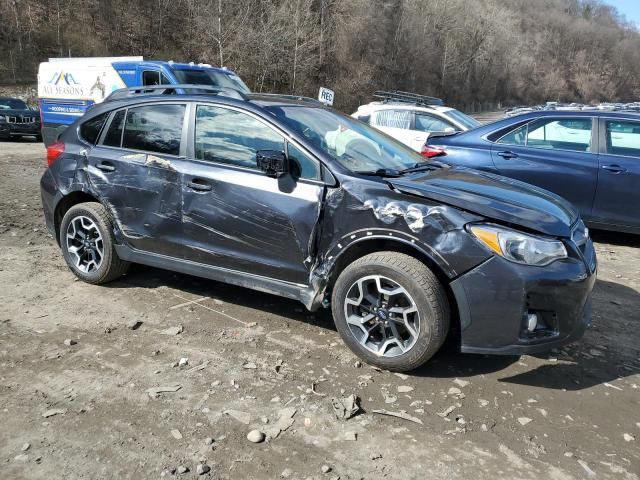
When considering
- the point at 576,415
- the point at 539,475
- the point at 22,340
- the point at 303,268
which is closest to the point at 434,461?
the point at 539,475

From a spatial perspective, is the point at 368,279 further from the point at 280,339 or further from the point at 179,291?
the point at 179,291

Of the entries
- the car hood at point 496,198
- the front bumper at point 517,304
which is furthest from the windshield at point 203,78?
the front bumper at point 517,304

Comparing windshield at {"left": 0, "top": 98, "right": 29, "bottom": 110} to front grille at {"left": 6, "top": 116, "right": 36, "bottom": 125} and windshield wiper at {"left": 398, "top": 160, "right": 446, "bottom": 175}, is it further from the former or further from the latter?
windshield wiper at {"left": 398, "top": 160, "right": 446, "bottom": 175}

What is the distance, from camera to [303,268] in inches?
145

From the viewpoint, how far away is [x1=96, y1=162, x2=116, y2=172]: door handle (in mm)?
4438

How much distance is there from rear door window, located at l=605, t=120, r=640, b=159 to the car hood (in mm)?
3062

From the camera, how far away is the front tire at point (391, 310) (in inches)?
126

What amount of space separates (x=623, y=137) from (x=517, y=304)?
14.7ft

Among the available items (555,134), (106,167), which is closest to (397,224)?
(106,167)

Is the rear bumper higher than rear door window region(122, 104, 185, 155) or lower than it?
lower

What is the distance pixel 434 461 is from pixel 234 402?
1129mm

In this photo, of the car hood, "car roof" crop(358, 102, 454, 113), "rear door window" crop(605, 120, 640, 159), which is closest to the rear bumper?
the car hood

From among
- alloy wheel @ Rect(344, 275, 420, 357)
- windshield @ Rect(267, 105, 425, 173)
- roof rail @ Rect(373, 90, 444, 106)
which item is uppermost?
roof rail @ Rect(373, 90, 444, 106)

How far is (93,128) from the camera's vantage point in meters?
4.73
